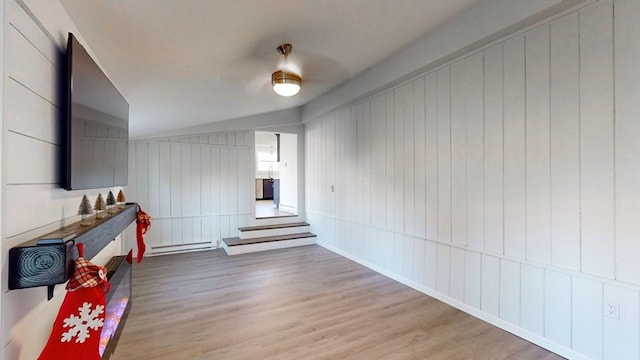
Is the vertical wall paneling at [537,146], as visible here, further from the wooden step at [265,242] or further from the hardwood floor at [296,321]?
the wooden step at [265,242]

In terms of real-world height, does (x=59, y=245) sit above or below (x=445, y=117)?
below

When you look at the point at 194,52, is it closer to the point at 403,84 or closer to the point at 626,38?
the point at 403,84

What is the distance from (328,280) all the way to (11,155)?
133 inches

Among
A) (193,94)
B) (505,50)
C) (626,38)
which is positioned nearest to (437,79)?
(505,50)

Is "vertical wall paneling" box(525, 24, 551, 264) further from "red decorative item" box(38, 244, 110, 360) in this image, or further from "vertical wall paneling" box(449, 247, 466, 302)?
"red decorative item" box(38, 244, 110, 360)

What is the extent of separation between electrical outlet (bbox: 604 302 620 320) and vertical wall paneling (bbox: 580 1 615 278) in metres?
0.19

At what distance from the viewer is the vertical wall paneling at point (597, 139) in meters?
1.94

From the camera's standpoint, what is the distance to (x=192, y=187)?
5.46 meters

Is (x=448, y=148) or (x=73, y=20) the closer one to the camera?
(x=73, y=20)

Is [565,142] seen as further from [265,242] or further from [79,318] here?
[265,242]

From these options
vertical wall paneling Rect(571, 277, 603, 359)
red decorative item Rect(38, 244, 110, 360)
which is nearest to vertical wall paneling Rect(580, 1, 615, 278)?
vertical wall paneling Rect(571, 277, 603, 359)

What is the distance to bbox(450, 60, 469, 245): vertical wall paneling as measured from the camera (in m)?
2.89

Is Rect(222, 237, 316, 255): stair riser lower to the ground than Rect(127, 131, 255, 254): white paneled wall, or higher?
lower

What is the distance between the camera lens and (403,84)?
3.62 metres
